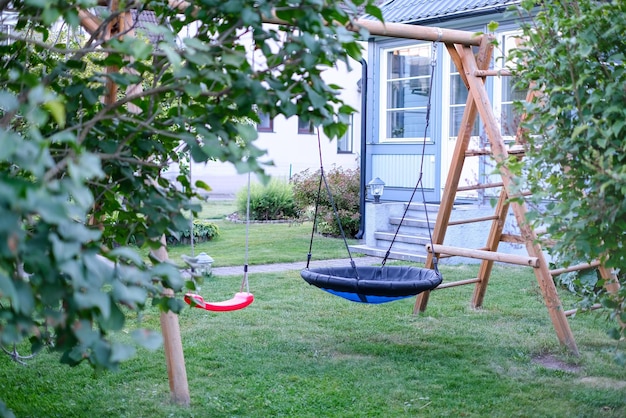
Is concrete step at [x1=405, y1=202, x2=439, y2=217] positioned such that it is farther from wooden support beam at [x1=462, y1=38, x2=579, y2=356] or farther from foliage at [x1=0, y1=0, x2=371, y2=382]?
foliage at [x1=0, y1=0, x2=371, y2=382]

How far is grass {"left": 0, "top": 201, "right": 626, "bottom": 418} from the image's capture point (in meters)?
3.96

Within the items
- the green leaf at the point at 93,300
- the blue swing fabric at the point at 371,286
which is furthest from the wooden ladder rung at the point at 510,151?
the green leaf at the point at 93,300

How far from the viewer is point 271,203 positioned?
14.3m

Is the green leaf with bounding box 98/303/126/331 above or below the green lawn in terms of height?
above

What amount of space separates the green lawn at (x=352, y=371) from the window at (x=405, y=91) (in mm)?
5028

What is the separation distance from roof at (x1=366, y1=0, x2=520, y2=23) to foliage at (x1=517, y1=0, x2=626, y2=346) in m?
6.33

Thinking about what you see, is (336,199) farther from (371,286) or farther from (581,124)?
(581,124)

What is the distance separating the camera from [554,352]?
199 inches

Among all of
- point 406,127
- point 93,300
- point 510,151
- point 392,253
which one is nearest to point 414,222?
point 392,253

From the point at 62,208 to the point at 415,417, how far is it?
2985 mm

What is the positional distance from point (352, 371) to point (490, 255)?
1.49 m

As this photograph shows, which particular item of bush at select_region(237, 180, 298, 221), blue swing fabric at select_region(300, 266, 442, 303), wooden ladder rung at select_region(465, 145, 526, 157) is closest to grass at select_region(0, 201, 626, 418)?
blue swing fabric at select_region(300, 266, 442, 303)

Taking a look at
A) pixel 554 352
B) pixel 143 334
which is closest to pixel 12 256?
pixel 143 334

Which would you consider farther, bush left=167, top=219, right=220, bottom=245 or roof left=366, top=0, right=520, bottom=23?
bush left=167, top=219, right=220, bottom=245
